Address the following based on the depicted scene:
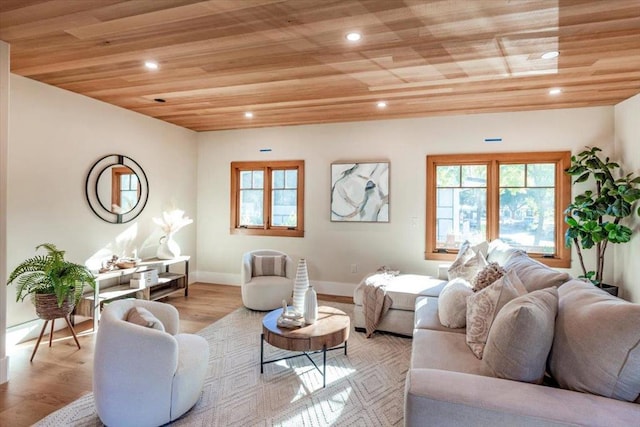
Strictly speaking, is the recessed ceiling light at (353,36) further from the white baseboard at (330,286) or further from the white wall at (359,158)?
the white baseboard at (330,286)

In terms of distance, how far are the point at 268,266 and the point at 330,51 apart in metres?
3.03

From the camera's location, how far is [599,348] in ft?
4.64

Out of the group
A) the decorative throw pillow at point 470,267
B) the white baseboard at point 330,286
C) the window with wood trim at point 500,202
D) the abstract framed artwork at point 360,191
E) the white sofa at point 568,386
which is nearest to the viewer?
the white sofa at point 568,386

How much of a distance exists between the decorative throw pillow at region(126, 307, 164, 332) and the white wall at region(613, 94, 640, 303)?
4852 mm

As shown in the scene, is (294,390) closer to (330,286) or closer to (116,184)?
(330,286)

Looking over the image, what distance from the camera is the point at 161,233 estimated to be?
527 cm

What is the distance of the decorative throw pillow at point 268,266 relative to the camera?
487 cm

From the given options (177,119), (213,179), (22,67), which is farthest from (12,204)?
(213,179)

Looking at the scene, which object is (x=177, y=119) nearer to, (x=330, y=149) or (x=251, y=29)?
(x=330, y=149)

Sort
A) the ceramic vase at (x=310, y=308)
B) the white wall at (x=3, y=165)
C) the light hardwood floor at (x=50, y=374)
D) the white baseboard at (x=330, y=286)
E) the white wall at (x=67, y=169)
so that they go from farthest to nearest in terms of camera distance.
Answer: the white baseboard at (x=330, y=286)
the white wall at (x=67, y=169)
the ceramic vase at (x=310, y=308)
the white wall at (x=3, y=165)
the light hardwood floor at (x=50, y=374)

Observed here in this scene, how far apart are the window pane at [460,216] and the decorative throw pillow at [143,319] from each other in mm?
3919

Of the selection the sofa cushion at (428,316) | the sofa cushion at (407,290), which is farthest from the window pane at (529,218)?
the sofa cushion at (428,316)

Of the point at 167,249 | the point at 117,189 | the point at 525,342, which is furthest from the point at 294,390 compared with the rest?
the point at 117,189

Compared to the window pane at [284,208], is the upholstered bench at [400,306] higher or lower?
lower
